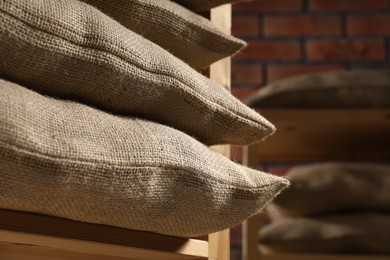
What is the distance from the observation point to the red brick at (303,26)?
7.43 feet

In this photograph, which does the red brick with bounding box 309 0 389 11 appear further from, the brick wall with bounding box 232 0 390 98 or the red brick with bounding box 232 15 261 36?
the red brick with bounding box 232 15 261 36

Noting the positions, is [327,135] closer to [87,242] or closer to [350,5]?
[350,5]

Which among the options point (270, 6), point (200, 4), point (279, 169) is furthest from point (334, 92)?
point (200, 4)

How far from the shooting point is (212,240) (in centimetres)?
84

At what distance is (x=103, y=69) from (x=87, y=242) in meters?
0.15

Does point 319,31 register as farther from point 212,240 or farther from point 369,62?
point 212,240

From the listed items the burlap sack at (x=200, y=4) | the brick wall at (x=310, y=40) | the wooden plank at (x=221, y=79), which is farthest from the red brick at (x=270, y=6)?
the burlap sack at (x=200, y=4)

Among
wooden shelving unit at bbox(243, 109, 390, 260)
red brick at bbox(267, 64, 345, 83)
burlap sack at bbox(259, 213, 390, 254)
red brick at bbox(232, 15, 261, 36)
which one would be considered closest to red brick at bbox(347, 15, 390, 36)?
red brick at bbox(267, 64, 345, 83)

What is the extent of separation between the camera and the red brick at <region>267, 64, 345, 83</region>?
2250 millimetres

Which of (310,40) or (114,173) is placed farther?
(310,40)

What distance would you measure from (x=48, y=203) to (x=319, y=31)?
183cm

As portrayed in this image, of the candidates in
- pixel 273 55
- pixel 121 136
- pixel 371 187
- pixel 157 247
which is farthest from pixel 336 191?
pixel 121 136

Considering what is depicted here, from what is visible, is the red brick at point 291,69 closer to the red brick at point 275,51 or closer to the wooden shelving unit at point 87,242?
the red brick at point 275,51

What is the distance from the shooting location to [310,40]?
2.26m
